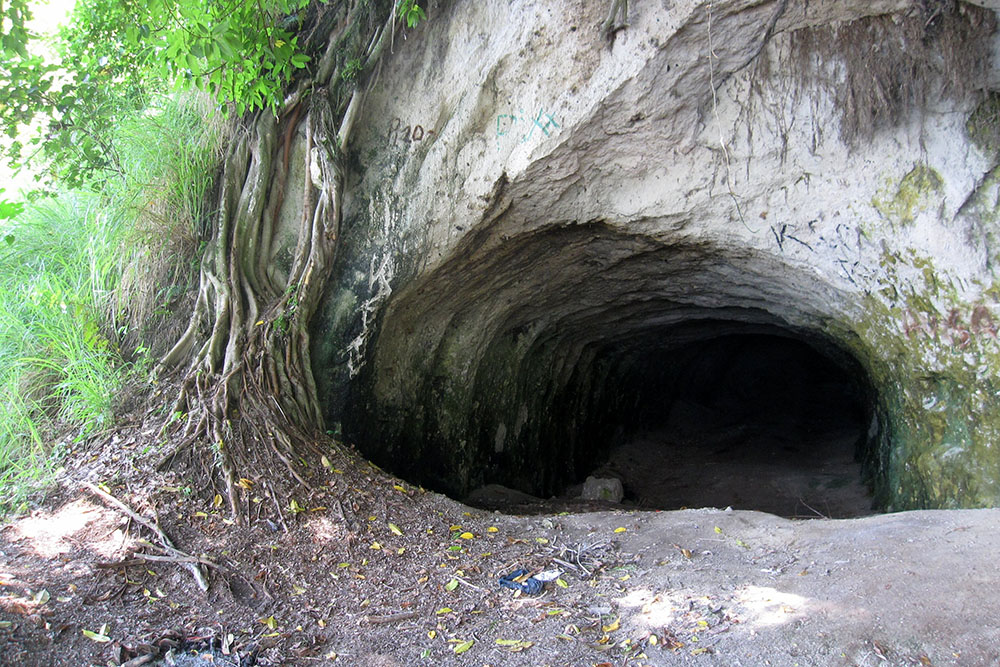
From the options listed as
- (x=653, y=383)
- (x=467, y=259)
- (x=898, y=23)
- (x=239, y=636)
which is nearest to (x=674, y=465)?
(x=653, y=383)

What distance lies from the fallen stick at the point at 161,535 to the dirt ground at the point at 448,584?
20 millimetres

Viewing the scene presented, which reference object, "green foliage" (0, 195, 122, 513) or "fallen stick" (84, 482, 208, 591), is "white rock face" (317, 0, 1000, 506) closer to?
"green foliage" (0, 195, 122, 513)

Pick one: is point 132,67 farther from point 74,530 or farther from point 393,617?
point 393,617

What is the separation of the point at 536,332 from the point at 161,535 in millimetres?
4419

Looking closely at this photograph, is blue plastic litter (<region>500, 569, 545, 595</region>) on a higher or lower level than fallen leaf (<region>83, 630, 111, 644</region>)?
higher

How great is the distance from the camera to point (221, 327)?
429 cm

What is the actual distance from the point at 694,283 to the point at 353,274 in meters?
3.05

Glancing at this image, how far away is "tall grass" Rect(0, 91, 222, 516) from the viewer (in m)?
3.92

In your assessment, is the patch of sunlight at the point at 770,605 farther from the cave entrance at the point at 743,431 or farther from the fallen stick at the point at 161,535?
the cave entrance at the point at 743,431

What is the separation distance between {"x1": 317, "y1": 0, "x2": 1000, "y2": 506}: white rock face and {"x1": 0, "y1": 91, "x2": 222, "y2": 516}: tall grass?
1.14 meters

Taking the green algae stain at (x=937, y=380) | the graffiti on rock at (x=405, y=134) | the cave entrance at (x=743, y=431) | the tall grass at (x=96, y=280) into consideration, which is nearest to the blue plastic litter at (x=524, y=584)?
the tall grass at (x=96, y=280)

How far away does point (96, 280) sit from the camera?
15.0 feet

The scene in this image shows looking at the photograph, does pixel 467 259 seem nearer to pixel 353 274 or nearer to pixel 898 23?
pixel 353 274

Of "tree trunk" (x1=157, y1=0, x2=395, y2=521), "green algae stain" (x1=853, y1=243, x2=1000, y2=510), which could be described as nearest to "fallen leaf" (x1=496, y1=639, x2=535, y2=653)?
"tree trunk" (x1=157, y1=0, x2=395, y2=521)
